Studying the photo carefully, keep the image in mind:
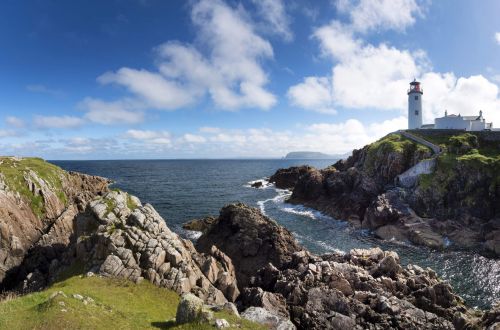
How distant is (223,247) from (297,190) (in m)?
52.6

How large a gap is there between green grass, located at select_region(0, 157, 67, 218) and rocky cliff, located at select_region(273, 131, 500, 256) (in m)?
58.1

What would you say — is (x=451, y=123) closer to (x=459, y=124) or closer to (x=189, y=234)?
(x=459, y=124)

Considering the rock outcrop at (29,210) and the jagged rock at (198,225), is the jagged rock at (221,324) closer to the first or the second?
the rock outcrop at (29,210)

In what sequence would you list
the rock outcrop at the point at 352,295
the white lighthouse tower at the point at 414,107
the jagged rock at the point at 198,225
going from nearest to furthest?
the rock outcrop at the point at 352,295, the jagged rock at the point at 198,225, the white lighthouse tower at the point at 414,107

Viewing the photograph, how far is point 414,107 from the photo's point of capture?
371 feet

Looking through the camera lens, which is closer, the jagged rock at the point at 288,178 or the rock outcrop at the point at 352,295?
the rock outcrop at the point at 352,295

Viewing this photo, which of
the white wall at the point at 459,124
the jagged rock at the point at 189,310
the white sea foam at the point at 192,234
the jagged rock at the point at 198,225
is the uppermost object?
the white wall at the point at 459,124

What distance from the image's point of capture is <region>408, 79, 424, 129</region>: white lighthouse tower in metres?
111

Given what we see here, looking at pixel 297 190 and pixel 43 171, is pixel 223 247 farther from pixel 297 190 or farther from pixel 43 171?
pixel 297 190

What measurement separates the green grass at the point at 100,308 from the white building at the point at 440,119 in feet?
310

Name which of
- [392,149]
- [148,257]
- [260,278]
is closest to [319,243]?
[260,278]

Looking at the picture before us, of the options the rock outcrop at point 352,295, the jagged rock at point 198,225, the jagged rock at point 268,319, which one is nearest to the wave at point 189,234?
the jagged rock at point 198,225

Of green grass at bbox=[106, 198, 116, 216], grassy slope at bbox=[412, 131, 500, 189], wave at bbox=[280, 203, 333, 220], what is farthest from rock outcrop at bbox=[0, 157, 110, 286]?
grassy slope at bbox=[412, 131, 500, 189]

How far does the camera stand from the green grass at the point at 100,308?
2039 centimetres
